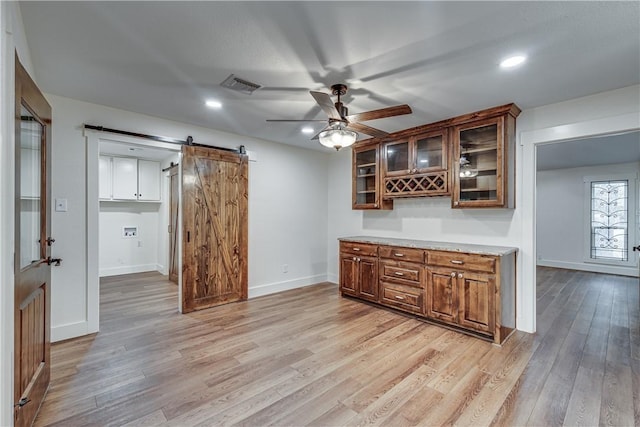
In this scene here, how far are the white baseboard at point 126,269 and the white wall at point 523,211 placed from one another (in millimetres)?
4992

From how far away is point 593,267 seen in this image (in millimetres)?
6656

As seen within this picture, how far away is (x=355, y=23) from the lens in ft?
5.96

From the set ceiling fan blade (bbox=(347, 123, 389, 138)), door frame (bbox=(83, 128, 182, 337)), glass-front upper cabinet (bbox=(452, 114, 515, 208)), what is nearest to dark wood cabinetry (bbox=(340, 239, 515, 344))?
glass-front upper cabinet (bbox=(452, 114, 515, 208))

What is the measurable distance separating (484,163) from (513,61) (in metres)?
1.32

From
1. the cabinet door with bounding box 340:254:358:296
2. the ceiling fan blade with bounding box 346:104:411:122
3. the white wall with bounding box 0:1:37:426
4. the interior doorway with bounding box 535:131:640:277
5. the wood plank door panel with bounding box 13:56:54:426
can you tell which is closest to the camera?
the white wall with bounding box 0:1:37:426

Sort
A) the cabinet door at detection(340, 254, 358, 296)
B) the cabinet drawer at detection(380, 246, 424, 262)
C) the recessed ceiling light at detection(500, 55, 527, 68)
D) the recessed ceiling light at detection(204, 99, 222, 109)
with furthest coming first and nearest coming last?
the cabinet door at detection(340, 254, 358, 296)
the cabinet drawer at detection(380, 246, 424, 262)
the recessed ceiling light at detection(204, 99, 222, 109)
the recessed ceiling light at detection(500, 55, 527, 68)

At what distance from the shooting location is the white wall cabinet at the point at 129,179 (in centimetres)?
574

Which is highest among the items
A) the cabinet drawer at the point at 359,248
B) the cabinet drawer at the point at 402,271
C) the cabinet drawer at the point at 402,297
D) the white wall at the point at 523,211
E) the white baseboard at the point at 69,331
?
the white wall at the point at 523,211

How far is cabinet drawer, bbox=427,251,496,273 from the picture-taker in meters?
2.99

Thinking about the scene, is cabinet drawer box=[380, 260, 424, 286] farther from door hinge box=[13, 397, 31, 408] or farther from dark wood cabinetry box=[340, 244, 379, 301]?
door hinge box=[13, 397, 31, 408]

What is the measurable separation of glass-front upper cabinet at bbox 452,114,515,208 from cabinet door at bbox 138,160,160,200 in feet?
18.8

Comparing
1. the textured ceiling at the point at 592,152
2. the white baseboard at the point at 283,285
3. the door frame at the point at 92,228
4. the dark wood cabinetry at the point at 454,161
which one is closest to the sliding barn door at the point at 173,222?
the white baseboard at the point at 283,285

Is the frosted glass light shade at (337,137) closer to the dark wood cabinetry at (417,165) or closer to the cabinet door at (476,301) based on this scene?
the dark wood cabinetry at (417,165)

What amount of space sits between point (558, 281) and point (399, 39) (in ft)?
19.6
